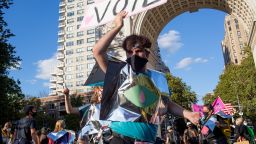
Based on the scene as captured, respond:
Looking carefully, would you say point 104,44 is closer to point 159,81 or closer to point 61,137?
point 159,81

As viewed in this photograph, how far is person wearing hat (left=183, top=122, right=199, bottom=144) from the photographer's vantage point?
9.19m

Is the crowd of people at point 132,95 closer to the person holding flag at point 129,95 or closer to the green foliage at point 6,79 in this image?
the person holding flag at point 129,95

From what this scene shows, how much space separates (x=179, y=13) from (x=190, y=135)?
26399 mm

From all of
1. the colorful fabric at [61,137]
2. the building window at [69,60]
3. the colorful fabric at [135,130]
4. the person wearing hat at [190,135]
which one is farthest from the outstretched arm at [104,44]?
the building window at [69,60]

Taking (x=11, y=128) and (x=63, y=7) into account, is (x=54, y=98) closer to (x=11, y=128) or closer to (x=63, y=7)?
(x=63, y=7)

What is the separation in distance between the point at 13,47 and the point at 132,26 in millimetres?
11146

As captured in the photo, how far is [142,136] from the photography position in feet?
8.70

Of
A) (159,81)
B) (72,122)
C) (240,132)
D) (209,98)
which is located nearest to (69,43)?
(72,122)

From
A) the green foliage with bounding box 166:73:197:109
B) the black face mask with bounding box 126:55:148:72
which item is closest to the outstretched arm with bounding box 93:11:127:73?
the black face mask with bounding box 126:55:148:72

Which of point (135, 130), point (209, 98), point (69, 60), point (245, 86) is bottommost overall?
point (135, 130)

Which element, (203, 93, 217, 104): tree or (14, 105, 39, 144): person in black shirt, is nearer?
(14, 105, 39, 144): person in black shirt

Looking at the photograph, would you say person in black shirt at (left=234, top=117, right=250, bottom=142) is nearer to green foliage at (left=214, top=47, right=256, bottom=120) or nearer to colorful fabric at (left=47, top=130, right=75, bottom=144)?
colorful fabric at (left=47, top=130, right=75, bottom=144)

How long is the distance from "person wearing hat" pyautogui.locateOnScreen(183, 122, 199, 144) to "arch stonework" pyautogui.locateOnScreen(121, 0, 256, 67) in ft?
63.3

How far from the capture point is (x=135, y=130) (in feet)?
8.70
